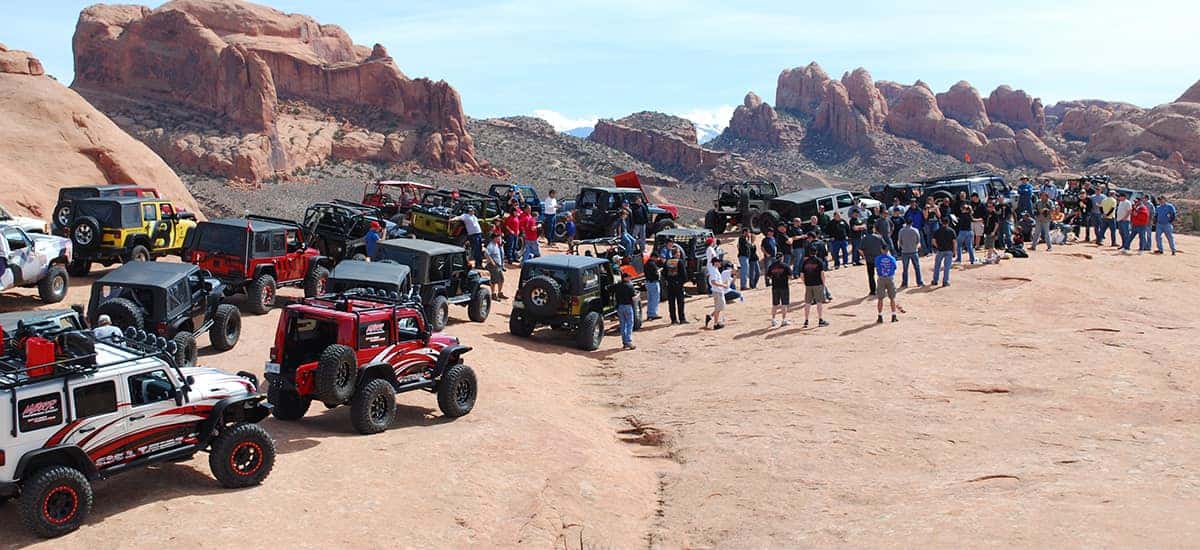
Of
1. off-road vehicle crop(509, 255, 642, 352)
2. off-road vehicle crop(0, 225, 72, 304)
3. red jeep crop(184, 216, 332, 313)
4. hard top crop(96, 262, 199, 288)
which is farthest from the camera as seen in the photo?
off-road vehicle crop(509, 255, 642, 352)

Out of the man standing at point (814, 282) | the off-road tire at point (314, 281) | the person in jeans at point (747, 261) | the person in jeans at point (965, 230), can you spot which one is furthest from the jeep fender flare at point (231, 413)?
the person in jeans at point (965, 230)

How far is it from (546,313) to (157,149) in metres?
49.5

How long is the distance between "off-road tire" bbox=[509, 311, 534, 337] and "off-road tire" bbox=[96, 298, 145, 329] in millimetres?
7046

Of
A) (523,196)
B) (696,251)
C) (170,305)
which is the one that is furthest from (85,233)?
(523,196)

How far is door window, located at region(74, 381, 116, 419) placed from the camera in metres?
9.16

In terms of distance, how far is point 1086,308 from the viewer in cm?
1967

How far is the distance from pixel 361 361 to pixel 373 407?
61 cm

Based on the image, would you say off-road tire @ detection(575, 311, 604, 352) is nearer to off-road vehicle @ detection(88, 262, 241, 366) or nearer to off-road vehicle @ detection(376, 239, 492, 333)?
off-road vehicle @ detection(376, 239, 492, 333)

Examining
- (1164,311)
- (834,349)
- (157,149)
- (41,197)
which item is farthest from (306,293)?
(157,149)

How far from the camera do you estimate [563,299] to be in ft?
61.8

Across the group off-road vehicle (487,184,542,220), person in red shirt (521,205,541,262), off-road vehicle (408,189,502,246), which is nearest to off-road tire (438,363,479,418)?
off-road vehicle (408,189,502,246)

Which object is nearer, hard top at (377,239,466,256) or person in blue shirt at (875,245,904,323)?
person in blue shirt at (875,245,904,323)

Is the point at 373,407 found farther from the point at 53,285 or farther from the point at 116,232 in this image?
the point at 116,232

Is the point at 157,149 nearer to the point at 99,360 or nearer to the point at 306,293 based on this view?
the point at 306,293
